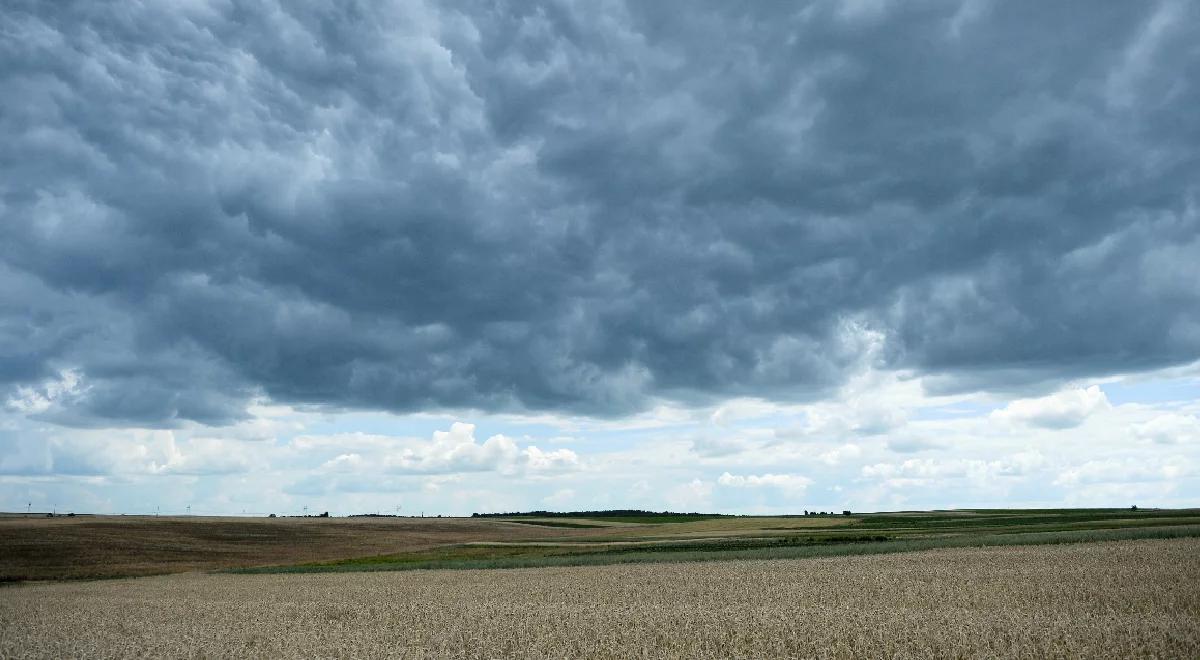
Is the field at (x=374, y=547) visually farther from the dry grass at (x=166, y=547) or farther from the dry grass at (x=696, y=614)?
the dry grass at (x=696, y=614)

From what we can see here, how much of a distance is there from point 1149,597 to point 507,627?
17.7m

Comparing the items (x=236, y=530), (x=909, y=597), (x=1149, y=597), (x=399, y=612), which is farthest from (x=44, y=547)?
(x=1149, y=597)

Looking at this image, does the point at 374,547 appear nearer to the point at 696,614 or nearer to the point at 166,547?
the point at 166,547

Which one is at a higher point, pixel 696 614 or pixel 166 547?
pixel 696 614

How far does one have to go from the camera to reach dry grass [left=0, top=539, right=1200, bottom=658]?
18.8m

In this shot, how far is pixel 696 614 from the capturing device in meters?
24.7

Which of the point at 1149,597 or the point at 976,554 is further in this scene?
the point at 976,554

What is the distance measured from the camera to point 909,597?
88.0ft

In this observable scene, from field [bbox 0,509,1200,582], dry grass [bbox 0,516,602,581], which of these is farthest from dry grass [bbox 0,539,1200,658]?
dry grass [bbox 0,516,602,581]

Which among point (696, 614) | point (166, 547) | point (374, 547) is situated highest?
point (696, 614)

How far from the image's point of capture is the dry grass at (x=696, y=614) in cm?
1884

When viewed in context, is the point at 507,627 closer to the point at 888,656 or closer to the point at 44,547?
the point at 888,656

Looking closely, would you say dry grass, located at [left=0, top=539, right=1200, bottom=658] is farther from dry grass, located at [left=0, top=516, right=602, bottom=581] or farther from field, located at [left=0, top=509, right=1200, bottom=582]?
dry grass, located at [left=0, top=516, right=602, bottom=581]

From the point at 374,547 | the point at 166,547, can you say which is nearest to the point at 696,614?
the point at 374,547
